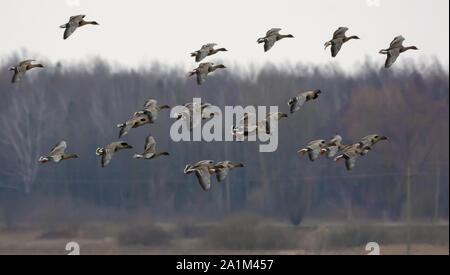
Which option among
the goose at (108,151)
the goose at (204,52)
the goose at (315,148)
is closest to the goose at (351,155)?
the goose at (315,148)

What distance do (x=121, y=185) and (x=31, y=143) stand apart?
386 cm

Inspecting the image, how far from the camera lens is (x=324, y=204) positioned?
49.2 meters

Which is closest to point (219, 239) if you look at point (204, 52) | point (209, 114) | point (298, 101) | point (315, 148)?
point (209, 114)

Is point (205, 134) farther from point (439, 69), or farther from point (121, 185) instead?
point (439, 69)

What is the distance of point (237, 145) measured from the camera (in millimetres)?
53188

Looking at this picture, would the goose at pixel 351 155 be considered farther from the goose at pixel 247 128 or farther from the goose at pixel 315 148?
the goose at pixel 247 128

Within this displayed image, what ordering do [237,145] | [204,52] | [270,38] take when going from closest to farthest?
1. [204,52]
2. [270,38]
3. [237,145]

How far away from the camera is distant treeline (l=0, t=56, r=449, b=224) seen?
48688 mm

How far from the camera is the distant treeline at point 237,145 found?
4869 cm

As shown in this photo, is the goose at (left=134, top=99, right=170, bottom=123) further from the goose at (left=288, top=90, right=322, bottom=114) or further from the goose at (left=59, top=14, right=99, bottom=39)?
the goose at (left=288, top=90, right=322, bottom=114)

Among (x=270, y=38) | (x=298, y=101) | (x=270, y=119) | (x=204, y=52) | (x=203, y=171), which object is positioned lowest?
(x=203, y=171)

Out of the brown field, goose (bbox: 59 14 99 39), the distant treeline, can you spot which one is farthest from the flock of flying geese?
the distant treeline

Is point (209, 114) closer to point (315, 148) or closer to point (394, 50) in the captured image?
point (315, 148)
